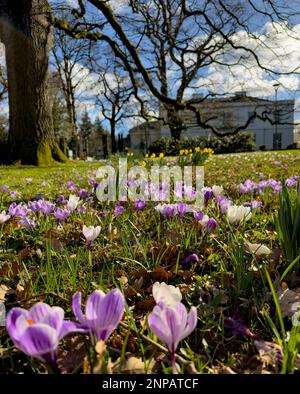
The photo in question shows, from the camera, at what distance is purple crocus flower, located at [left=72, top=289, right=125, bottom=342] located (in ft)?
2.02

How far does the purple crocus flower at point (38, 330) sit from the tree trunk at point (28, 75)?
27.8ft

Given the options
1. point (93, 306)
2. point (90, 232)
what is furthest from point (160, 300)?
point (90, 232)

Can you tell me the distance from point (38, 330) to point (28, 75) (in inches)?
364

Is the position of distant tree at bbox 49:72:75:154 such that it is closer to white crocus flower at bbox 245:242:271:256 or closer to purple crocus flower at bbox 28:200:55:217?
purple crocus flower at bbox 28:200:55:217

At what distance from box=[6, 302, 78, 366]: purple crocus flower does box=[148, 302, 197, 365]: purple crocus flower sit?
0.14 meters

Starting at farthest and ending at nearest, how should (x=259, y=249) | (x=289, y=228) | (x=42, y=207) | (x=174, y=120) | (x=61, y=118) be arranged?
1. (x=61, y=118)
2. (x=174, y=120)
3. (x=42, y=207)
4. (x=259, y=249)
5. (x=289, y=228)

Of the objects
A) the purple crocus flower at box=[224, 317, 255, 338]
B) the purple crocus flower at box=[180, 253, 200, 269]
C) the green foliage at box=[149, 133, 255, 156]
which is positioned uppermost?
the green foliage at box=[149, 133, 255, 156]

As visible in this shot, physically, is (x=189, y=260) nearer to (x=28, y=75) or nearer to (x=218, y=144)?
(x=28, y=75)

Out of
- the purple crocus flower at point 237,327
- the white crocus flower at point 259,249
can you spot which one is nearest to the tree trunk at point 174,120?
the white crocus flower at point 259,249

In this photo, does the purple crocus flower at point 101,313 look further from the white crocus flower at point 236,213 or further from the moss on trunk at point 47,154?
the moss on trunk at point 47,154

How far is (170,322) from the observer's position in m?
0.61

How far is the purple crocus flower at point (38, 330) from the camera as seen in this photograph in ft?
1.74

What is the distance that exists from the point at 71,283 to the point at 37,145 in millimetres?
8036

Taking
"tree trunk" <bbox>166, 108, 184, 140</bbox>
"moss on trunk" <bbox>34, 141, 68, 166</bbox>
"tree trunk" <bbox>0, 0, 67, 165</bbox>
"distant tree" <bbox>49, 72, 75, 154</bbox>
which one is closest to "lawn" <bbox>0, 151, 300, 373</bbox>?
"moss on trunk" <bbox>34, 141, 68, 166</bbox>
